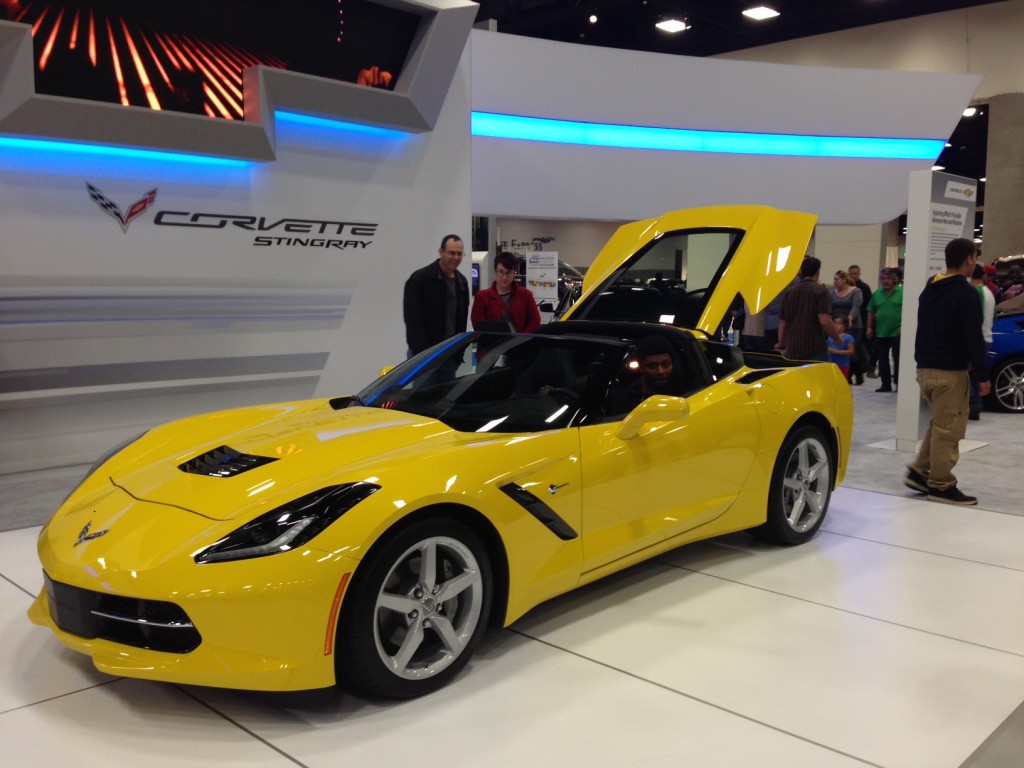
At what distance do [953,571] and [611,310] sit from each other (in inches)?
88.0

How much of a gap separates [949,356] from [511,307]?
2955 mm

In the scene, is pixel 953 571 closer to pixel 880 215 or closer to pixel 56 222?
pixel 56 222

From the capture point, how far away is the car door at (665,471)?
314 centimetres

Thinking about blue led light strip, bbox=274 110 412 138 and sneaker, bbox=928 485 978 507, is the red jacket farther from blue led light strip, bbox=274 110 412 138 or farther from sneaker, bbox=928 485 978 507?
sneaker, bbox=928 485 978 507

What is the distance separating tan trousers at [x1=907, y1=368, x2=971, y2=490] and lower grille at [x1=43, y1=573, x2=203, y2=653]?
15.0 feet

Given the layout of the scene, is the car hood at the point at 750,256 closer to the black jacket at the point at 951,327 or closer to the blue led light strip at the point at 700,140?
the black jacket at the point at 951,327

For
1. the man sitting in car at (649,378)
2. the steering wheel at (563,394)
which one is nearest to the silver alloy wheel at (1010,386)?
the man sitting in car at (649,378)

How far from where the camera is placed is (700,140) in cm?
1337

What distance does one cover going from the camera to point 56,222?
6.09 meters

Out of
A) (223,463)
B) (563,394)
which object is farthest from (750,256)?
(223,463)

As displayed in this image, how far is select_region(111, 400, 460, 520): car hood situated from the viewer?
2.59 meters

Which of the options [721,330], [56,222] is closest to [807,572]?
[721,330]

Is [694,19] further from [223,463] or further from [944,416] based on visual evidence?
[223,463]

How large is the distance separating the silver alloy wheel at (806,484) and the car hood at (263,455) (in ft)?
6.74
